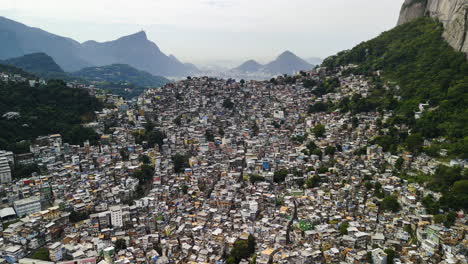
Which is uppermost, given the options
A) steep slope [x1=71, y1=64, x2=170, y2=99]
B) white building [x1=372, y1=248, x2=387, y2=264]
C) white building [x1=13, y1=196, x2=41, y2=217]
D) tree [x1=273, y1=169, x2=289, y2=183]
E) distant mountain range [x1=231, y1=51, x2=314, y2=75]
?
distant mountain range [x1=231, y1=51, x2=314, y2=75]

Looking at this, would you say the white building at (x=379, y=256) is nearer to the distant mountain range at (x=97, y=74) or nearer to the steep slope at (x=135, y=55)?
the distant mountain range at (x=97, y=74)

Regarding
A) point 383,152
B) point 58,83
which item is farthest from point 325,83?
point 58,83

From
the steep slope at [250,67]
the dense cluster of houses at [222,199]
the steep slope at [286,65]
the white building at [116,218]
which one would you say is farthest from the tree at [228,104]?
the steep slope at [250,67]

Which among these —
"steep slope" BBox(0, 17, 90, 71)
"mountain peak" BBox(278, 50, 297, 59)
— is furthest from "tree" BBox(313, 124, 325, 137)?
"steep slope" BBox(0, 17, 90, 71)

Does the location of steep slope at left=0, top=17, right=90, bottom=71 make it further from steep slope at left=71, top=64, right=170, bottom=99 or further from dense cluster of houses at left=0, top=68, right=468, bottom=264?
dense cluster of houses at left=0, top=68, right=468, bottom=264

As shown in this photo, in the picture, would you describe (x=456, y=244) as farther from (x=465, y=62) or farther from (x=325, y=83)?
(x=325, y=83)
